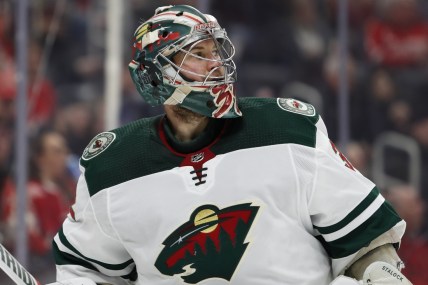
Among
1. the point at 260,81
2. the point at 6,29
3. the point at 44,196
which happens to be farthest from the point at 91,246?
the point at 260,81

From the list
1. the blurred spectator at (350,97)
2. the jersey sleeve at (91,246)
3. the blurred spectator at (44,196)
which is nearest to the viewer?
the jersey sleeve at (91,246)

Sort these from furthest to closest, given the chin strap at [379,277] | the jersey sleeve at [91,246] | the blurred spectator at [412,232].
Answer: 1. the blurred spectator at [412,232]
2. the jersey sleeve at [91,246]
3. the chin strap at [379,277]

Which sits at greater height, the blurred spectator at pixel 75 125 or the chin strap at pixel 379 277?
the chin strap at pixel 379 277

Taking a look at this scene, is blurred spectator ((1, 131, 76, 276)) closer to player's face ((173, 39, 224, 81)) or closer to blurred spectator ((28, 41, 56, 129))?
blurred spectator ((28, 41, 56, 129))

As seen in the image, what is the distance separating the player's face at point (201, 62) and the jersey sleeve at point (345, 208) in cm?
28

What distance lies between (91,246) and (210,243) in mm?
304

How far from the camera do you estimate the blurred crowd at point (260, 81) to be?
437 cm

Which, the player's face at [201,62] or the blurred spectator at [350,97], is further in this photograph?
the blurred spectator at [350,97]

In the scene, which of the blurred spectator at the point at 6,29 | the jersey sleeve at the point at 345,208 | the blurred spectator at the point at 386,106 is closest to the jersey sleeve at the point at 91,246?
the jersey sleeve at the point at 345,208

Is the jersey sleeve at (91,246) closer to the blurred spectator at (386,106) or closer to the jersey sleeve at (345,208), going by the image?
the jersey sleeve at (345,208)

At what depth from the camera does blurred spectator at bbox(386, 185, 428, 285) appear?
477cm

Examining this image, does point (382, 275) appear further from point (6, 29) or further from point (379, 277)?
point (6, 29)

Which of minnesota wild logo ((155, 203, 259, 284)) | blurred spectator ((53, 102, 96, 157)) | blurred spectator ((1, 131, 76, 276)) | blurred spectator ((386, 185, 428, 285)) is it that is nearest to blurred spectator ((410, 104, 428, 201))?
blurred spectator ((386, 185, 428, 285))

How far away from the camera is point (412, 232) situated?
192 inches
